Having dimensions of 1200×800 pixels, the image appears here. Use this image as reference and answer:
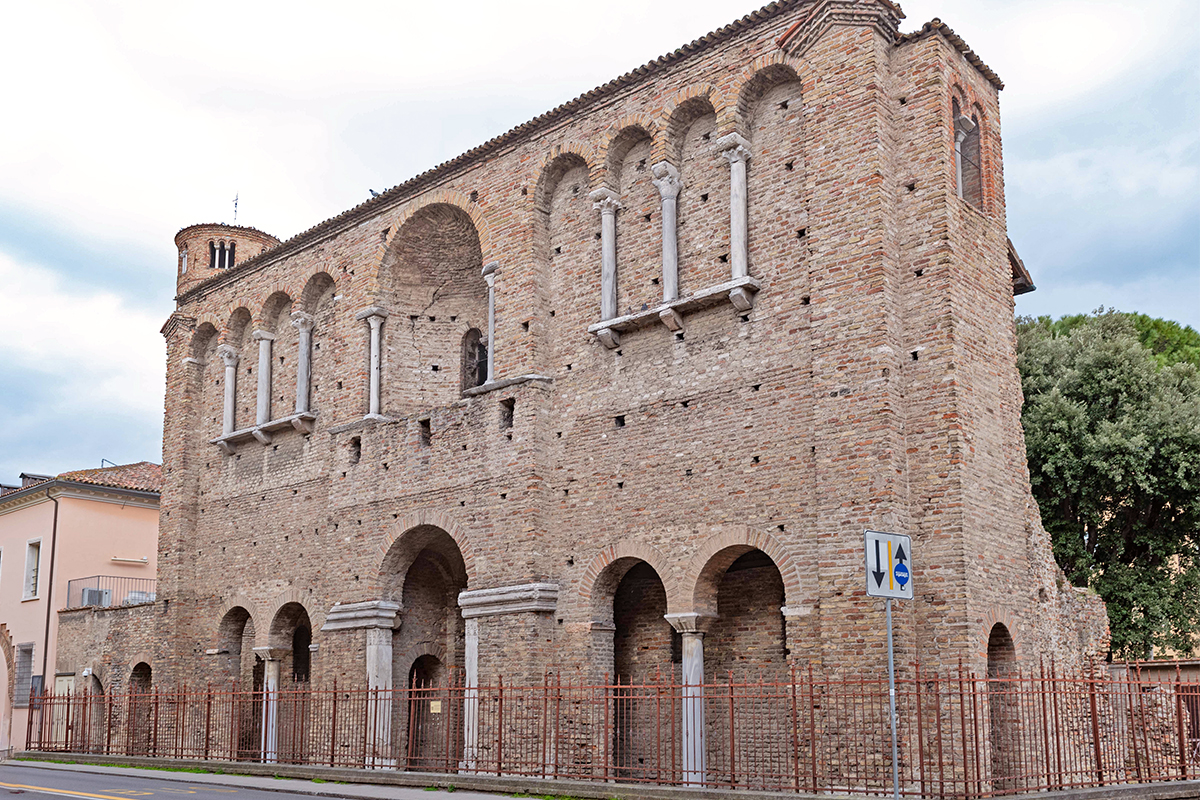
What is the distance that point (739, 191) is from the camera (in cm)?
1627

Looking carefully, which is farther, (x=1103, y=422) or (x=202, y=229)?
A: (x=202, y=229)

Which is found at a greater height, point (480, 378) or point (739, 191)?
point (739, 191)

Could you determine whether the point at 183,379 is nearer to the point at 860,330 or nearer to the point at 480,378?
the point at 480,378

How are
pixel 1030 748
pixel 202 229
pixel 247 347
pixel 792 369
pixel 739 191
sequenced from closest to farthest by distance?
pixel 1030 748
pixel 792 369
pixel 739 191
pixel 247 347
pixel 202 229

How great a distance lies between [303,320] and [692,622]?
1127 centimetres

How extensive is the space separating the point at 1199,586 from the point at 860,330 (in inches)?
451

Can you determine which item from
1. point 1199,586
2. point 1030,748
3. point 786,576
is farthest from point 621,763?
point 1199,586

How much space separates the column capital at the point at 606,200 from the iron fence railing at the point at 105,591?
17110 millimetres

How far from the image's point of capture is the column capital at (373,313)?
2122 cm

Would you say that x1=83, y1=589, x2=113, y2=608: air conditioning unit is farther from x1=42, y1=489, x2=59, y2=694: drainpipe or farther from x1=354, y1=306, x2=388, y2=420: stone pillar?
x1=354, y1=306, x2=388, y2=420: stone pillar

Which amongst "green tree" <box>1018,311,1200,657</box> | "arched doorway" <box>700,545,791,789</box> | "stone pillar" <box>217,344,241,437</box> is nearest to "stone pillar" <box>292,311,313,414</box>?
"stone pillar" <box>217,344,241,437</box>

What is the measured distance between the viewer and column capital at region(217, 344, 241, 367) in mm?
24891

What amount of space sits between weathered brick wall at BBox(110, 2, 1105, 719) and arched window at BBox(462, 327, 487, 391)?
23 cm

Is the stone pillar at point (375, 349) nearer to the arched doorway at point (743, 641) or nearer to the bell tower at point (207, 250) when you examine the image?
the arched doorway at point (743, 641)
